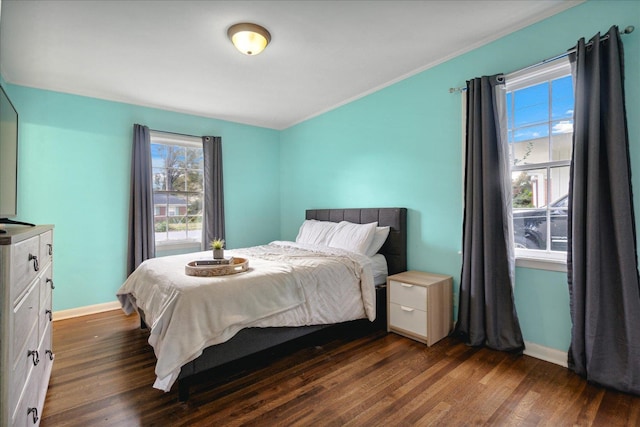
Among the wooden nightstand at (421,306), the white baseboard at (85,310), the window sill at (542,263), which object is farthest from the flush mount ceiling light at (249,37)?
the white baseboard at (85,310)

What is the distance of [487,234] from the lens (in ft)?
7.89

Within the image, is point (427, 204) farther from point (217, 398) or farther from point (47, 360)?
point (47, 360)

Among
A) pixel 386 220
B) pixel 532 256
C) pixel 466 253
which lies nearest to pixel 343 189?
pixel 386 220

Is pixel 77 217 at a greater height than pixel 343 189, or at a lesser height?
lesser

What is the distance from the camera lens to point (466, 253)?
2564mm

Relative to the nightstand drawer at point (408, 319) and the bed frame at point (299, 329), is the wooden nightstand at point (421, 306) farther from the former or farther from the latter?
the bed frame at point (299, 329)

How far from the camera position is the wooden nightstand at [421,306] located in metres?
2.54

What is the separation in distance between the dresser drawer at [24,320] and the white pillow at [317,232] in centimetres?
250

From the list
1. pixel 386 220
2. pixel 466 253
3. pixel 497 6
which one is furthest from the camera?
pixel 386 220

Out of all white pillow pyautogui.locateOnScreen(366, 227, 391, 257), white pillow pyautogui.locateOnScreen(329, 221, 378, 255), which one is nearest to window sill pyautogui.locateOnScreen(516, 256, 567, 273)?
white pillow pyautogui.locateOnScreen(366, 227, 391, 257)

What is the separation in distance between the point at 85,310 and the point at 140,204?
1.35 metres

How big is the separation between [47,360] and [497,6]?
12.7 feet

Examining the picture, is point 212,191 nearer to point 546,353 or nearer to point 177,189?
point 177,189

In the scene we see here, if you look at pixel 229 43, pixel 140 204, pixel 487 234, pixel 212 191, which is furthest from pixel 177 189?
pixel 487 234
